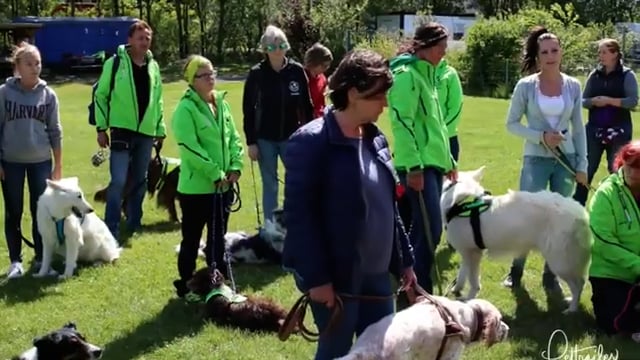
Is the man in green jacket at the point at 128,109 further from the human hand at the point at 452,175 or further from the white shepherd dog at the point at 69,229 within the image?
the human hand at the point at 452,175

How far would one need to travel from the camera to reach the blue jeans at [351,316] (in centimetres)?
331

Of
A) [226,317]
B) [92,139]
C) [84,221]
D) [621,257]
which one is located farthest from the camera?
[92,139]

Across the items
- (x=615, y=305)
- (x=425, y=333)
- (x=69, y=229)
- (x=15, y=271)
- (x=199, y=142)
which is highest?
(x=199, y=142)

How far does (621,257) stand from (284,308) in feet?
7.55

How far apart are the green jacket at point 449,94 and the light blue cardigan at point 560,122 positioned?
1.03 meters

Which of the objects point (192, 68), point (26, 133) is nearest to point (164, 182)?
point (26, 133)

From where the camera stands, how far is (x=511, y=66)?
87.5 feet

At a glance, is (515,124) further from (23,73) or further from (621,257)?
(23,73)

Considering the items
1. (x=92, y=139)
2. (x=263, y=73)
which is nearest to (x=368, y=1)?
(x=92, y=139)

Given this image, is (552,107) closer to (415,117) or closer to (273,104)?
(415,117)

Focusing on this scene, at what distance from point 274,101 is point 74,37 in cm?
3375

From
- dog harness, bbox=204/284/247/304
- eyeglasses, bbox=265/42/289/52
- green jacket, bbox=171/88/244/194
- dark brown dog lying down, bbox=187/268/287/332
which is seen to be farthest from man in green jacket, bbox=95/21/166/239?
dog harness, bbox=204/284/247/304

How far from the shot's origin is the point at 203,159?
559 cm

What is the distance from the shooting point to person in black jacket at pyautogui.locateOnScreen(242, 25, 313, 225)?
23.8 feet
